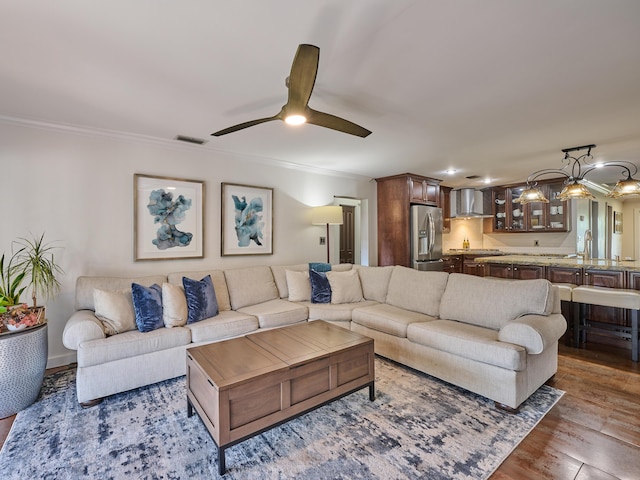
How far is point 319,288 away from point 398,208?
8.20 feet

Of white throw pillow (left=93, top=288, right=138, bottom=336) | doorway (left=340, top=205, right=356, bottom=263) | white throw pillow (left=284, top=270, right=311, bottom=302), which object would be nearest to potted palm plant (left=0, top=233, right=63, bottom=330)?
white throw pillow (left=93, top=288, right=138, bottom=336)

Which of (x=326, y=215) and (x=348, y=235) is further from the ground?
(x=326, y=215)

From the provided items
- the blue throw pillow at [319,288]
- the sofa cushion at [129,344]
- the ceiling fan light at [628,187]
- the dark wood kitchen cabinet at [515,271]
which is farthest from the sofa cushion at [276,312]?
the ceiling fan light at [628,187]

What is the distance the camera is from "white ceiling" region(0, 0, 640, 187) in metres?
1.59

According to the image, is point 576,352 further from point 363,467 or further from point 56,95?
point 56,95

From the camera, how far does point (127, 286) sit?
3.16 meters

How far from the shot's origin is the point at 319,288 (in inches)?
158

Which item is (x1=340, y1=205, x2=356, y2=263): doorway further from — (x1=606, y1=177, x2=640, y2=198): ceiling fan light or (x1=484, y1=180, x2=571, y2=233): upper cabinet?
(x1=606, y1=177, x2=640, y2=198): ceiling fan light

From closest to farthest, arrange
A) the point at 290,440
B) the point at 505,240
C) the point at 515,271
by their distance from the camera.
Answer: the point at 290,440 → the point at 515,271 → the point at 505,240

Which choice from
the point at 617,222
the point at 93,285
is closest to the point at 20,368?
the point at 93,285

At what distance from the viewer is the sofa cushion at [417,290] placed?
3.41m

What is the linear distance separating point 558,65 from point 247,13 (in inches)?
77.0

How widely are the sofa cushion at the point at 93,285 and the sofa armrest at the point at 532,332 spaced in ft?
10.8

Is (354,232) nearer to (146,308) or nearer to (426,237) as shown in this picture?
(426,237)
